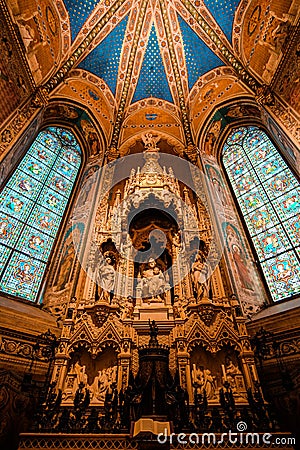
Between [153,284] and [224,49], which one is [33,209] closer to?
[153,284]

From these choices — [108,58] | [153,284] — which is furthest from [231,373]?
[108,58]

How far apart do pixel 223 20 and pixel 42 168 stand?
9195 mm

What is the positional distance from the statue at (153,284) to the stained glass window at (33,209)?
3136mm

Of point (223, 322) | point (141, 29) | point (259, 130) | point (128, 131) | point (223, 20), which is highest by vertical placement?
point (141, 29)

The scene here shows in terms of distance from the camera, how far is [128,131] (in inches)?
517

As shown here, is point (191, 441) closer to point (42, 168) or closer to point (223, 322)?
point (223, 322)

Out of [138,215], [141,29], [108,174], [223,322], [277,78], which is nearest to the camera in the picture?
[223,322]

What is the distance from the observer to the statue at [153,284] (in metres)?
8.45

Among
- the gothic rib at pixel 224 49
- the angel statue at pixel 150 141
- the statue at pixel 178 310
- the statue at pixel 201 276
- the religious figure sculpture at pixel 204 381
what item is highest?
the gothic rib at pixel 224 49

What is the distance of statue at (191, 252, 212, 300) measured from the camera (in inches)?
305

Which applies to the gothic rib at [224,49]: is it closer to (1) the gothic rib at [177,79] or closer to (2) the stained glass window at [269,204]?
(1) the gothic rib at [177,79]

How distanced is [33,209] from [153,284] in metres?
4.61

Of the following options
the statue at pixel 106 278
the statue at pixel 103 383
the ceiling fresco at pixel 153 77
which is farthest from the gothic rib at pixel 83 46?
the statue at pixel 103 383

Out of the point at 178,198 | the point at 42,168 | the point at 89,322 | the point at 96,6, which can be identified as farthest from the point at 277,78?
the point at 89,322
